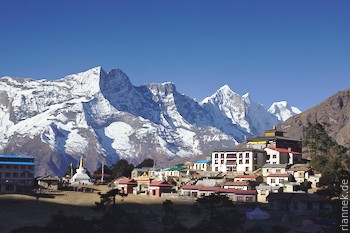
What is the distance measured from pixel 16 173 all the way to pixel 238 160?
51.1 metres

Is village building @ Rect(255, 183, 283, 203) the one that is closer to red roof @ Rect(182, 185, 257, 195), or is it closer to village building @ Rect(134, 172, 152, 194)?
red roof @ Rect(182, 185, 257, 195)

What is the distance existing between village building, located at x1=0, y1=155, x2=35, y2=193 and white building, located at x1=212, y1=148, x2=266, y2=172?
44.7 metres

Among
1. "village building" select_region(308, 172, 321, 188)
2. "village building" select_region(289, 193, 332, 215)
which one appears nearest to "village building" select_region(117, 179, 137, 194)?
"village building" select_region(308, 172, 321, 188)

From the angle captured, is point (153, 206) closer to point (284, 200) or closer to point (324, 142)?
point (284, 200)

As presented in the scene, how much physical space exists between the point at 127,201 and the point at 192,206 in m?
13.2

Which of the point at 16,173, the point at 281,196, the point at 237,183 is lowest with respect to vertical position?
the point at 281,196

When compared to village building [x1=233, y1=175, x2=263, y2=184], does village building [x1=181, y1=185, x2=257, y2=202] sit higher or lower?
lower

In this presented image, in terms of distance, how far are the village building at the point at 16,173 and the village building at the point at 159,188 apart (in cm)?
2721

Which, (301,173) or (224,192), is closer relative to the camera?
(224,192)

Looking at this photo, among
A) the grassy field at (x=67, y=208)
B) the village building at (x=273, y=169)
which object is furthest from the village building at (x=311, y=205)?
the village building at (x=273, y=169)

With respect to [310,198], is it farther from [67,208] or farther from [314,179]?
[67,208]

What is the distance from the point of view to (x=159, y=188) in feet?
414

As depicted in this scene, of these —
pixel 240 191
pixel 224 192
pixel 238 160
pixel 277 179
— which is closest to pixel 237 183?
pixel 224 192

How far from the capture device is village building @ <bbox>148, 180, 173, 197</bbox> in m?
126
